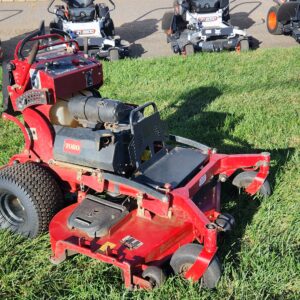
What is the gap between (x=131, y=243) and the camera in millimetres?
3260

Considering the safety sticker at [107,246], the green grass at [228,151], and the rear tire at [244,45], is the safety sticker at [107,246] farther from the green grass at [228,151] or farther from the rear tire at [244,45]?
the rear tire at [244,45]

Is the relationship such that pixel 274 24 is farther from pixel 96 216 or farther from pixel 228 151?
pixel 96 216

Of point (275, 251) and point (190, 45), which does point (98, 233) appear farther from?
point (190, 45)

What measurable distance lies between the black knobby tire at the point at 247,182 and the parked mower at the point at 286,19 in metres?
6.77

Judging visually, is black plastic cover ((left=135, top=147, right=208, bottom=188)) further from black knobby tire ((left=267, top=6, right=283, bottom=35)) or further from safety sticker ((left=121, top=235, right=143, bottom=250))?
black knobby tire ((left=267, top=6, right=283, bottom=35))

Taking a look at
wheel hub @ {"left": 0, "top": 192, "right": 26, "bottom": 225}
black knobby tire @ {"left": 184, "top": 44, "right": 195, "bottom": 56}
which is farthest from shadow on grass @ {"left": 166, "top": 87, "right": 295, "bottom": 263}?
black knobby tire @ {"left": 184, "top": 44, "right": 195, "bottom": 56}

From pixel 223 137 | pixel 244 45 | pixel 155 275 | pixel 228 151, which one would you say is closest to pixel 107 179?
pixel 155 275

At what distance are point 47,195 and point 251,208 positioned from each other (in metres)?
1.65

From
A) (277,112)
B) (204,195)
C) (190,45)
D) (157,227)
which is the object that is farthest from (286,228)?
(190,45)

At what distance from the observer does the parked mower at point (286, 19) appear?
10258 millimetres

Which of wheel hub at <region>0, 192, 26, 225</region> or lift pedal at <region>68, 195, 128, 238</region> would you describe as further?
wheel hub at <region>0, 192, 26, 225</region>

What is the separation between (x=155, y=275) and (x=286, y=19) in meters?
9.05

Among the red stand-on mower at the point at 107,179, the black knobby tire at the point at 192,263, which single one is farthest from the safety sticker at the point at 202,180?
the black knobby tire at the point at 192,263

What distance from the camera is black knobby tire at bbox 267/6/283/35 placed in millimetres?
10891
